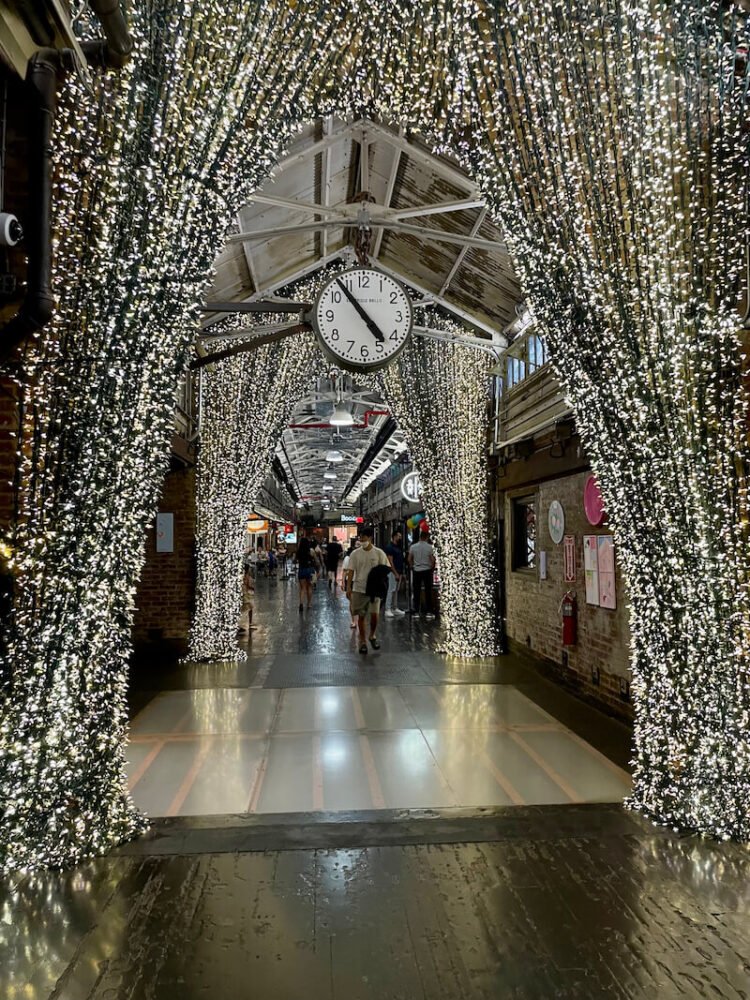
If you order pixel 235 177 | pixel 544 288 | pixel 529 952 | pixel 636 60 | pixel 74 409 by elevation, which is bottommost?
pixel 529 952

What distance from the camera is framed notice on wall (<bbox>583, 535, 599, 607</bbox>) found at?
6074 mm

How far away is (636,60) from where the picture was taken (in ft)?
11.0

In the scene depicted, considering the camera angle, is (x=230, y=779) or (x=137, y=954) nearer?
(x=137, y=954)

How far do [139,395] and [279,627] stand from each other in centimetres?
864

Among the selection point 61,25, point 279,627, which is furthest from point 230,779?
point 279,627

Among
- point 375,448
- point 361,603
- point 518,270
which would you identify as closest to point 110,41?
point 518,270

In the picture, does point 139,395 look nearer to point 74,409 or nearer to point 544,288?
point 74,409

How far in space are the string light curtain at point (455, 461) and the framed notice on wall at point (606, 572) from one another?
2227 mm

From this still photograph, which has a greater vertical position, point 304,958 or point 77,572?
point 77,572

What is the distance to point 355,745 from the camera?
4.77 meters

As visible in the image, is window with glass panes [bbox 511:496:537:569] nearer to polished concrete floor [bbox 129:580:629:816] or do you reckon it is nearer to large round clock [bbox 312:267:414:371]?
polished concrete floor [bbox 129:580:629:816]

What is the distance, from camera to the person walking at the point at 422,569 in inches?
459

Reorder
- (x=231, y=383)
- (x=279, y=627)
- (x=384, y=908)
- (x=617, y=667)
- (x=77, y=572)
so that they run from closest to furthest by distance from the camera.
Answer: (x=384, y=908) < (x=77, y=572) < (x=617, y=667) < (x=231, y=383) < (x=279, y=627)

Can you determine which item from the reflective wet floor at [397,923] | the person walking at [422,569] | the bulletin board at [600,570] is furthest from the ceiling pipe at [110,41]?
the person walking at [422,569]
